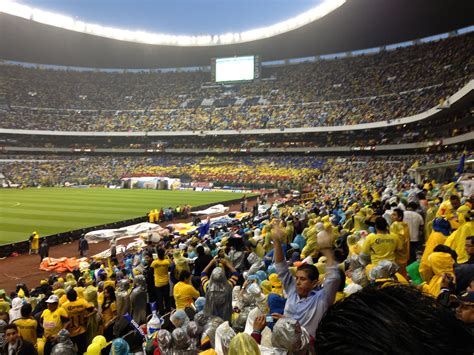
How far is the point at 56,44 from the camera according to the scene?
61.8 meters

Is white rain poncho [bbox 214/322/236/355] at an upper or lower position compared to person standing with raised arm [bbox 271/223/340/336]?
lower

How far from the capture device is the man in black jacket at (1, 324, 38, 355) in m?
4.54

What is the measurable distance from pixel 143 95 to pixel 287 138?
3282 centimetres

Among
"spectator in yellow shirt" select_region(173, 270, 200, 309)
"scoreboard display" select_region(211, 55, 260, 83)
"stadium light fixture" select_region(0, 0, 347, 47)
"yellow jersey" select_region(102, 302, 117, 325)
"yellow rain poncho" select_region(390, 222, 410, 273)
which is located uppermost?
"stadium light fixture" select_region(0, 0, 347, 47)

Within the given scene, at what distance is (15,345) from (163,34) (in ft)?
216

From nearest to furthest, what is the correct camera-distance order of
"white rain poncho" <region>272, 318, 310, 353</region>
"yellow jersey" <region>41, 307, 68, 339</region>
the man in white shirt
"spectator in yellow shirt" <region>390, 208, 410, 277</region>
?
"white rain poncho" <region>272, 318, 310, 353</region> → "yellow jersey" <region>41, 307, 68, 339</region> → "spectator in yellow shirt" <region>390, 208, 410, 277</region> → the man in white shirt

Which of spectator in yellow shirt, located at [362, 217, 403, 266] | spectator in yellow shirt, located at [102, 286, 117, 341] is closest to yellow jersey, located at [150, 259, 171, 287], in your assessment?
spectator in yellow shirt, located at [102, 286, 117, 341]

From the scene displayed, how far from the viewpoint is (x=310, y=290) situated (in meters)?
3.20

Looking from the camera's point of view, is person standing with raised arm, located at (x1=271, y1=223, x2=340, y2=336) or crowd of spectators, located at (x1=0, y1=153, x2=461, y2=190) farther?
crowd of spectators, located at (x1=0, y1=153, x2=461, y2=190)

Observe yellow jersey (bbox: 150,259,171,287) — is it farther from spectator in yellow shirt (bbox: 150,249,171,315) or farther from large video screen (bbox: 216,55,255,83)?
large video screen (bbox: 216,55,255,83)

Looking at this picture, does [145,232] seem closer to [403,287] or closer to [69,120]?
[403,287]

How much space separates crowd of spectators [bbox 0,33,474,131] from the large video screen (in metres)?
3.62

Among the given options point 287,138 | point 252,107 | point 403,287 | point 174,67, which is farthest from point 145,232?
point 174,67

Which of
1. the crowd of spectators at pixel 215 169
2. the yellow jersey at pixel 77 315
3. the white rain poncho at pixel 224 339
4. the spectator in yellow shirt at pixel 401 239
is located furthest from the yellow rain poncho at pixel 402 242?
the crowd of spectators at pixel 215 169
